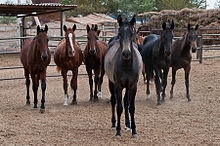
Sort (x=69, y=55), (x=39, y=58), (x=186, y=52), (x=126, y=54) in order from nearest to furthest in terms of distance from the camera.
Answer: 1. (x=126, y=54)
2. (x=39, y=58)
3. (x=69, y=55)
4. (x=186, y=52)

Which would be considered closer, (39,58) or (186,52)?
(39,58)

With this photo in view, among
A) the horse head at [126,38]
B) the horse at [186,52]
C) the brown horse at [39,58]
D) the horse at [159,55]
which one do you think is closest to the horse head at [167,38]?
the horse at [159,55]

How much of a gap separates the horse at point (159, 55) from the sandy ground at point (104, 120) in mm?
584

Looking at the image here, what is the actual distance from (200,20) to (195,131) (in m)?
18.6

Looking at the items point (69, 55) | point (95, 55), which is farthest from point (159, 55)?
point (69, 55)

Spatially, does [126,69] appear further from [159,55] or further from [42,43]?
[159,55]

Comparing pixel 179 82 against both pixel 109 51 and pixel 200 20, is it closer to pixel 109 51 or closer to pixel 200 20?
pixel 109 51

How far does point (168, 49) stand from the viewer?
23.2 feet

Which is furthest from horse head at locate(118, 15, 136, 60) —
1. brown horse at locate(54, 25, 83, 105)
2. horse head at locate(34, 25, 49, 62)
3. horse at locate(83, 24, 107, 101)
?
horse at locate(83, 24, 107, 101)

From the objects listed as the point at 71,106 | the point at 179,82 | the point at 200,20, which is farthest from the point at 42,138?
the point at 200,20

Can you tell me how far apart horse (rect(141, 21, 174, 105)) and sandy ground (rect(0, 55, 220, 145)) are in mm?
584

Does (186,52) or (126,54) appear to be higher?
(126,54)

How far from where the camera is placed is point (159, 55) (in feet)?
24.8

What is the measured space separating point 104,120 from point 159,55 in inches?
95.8
